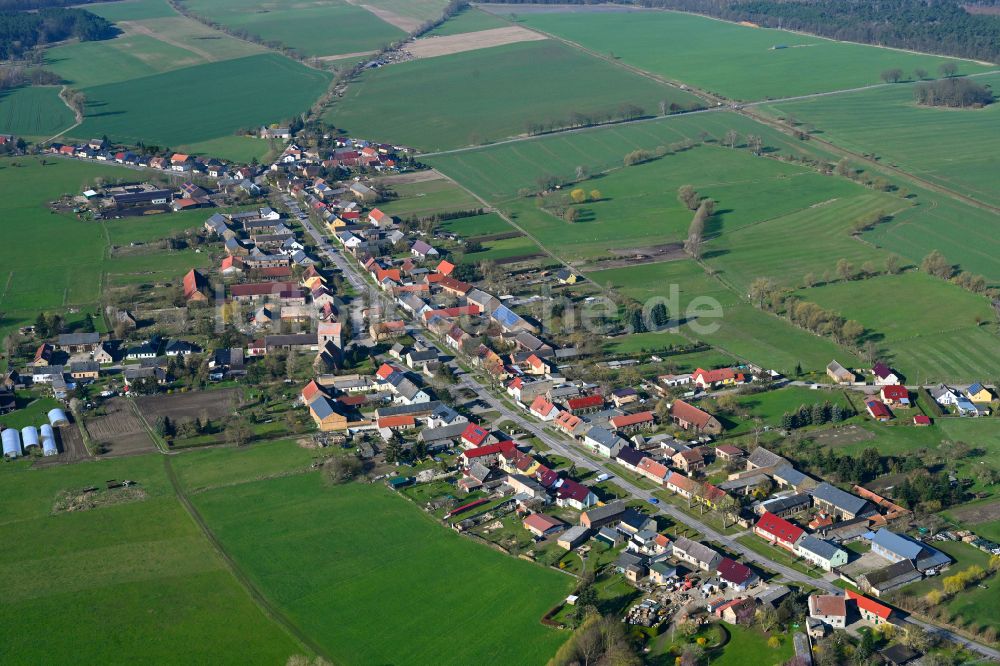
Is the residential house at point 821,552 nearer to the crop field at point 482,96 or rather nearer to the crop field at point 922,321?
the crop field at point 922,321

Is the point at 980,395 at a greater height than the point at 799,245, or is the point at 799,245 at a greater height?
the point at 980,395

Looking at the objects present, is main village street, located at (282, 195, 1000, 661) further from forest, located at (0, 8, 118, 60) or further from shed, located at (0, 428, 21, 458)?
forest, located at (0, 8, 118, 60)

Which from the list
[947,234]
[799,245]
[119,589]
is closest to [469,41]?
[799,245]

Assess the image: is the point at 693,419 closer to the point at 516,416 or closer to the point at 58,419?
the point at 516,416

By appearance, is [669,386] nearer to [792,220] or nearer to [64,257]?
[792,220]

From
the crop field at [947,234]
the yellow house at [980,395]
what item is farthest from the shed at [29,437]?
the crop field at [947,234]
